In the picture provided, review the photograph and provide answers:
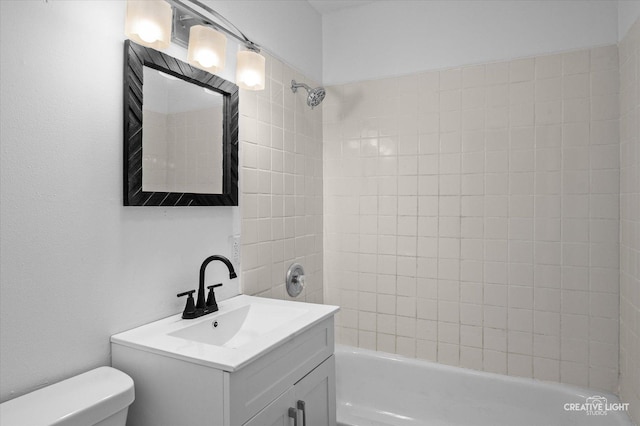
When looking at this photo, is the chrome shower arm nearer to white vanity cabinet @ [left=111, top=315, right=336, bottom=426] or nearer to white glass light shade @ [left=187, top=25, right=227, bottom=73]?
white glass light shade @ [left=187, top=25, right=227, bottom=73]

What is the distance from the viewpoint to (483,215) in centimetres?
210

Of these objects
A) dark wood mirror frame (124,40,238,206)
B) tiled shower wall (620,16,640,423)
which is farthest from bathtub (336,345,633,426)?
dark wood mirror frame (124,40,238,206)

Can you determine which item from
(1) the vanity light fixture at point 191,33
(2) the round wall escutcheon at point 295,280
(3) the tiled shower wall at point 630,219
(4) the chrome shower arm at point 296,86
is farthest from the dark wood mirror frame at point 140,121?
(3) the tiled shower wall at point 630,219

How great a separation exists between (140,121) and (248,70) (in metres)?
0.52

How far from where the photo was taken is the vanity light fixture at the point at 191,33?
44.6 inches

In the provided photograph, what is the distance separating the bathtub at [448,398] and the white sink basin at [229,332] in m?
0.63

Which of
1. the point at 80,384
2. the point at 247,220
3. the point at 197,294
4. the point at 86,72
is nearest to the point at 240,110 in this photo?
the point at 247,220

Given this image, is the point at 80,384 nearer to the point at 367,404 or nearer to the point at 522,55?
the point at 367,404

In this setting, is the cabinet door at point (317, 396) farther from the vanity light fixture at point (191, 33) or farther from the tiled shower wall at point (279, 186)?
the vanity light fixture at point (191, 33)

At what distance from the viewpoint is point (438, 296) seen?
2.21 m

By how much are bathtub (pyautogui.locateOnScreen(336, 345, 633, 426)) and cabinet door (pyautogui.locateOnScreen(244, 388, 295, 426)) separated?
616 mm

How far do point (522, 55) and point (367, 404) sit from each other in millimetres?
2080

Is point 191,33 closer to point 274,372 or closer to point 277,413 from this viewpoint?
point 274,372

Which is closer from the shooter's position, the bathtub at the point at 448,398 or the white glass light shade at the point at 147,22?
the white glass light shade at the point at 147,22
